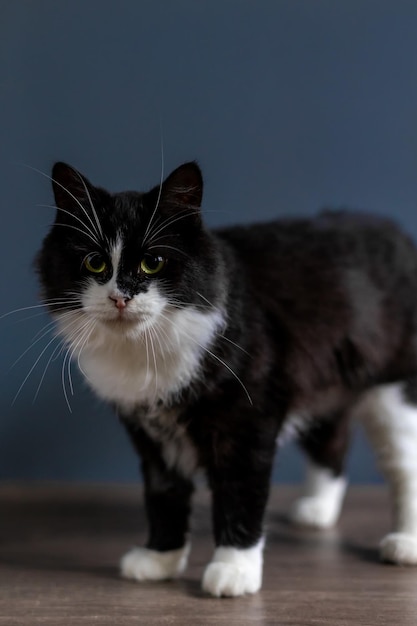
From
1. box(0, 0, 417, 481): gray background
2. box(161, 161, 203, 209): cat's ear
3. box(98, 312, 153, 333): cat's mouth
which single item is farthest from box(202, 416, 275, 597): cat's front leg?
box(0, 0, 417, 481): gray background

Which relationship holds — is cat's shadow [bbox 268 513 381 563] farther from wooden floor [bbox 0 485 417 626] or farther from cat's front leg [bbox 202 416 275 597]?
cat's front leg [bbox 202 416 275 597]

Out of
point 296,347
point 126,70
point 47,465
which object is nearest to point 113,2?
point 126,70

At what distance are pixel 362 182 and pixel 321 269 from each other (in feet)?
1.87

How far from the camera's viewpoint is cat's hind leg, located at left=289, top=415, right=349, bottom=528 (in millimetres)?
1881

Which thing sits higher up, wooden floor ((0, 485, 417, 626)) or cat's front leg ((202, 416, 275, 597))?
cat's front leg ((202, 416, 275, 597))

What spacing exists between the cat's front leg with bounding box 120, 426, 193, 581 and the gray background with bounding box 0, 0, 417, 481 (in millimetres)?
521

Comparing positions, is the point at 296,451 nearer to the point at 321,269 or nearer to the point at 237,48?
the point at 321,269

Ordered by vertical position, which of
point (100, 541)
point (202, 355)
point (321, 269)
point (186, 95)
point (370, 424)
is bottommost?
point (100, 541)

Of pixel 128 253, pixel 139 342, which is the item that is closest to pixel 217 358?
pixel 139 342

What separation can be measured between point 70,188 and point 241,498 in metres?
0.62

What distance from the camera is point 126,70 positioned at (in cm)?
196

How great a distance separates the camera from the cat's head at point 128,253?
125cm

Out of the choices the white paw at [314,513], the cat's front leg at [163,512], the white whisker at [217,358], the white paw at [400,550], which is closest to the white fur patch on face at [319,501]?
the white paw at [314,513]

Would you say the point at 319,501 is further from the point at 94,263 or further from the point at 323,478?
the point at 94,263
